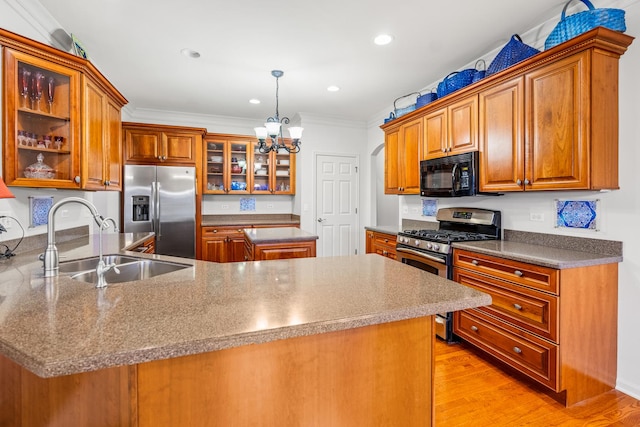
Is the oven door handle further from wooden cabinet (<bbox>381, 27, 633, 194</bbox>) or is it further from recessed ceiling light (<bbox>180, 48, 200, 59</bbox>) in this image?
recessed ceiling light (<bbox>180, 48, 200, 59</bbox>)

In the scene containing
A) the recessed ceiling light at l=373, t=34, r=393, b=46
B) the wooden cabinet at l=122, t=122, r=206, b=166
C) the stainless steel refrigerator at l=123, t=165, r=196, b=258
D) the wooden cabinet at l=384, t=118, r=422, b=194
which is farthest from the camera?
the wooden cabinet at l=122, t=122, r=206, b=166

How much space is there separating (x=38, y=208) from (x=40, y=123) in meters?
0.64

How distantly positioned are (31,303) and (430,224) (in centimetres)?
365

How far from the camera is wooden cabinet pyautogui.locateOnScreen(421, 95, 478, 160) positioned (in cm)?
288

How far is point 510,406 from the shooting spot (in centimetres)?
199

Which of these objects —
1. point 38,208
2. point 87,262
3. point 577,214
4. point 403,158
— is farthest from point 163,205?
point 577,214

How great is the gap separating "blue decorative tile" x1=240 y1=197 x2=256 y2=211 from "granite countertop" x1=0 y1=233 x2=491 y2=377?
156 inches

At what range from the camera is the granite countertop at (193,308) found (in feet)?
2.56

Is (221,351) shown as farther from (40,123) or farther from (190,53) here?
(190,53)

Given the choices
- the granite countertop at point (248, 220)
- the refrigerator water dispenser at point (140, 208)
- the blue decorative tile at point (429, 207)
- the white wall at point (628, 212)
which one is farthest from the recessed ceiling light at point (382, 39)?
the refrigerator water dispenser at point (140, 208)

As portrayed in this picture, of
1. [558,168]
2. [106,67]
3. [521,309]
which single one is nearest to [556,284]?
[521,309]

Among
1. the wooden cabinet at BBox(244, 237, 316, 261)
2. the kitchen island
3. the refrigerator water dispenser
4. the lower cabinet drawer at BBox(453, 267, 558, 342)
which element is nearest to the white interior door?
the wooden cabinet at BBox(244, 237, 316, 261)

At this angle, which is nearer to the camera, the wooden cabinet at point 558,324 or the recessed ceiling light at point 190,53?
the wooden cabinet at point 558,324

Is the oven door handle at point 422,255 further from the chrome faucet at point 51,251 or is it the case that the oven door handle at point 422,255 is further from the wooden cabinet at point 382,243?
the chrome faucet at point 51,251
